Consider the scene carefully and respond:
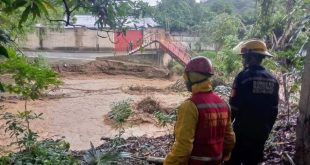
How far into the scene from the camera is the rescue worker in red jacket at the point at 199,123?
2.27 meters

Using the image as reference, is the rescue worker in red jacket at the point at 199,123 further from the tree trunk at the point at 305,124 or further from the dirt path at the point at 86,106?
the dirt path at the point at 86,106

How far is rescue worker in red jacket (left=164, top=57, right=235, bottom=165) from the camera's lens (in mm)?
2270

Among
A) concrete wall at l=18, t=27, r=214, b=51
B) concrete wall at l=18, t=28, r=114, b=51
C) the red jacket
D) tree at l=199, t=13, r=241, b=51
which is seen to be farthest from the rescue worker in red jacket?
concrete wall at l=18, t=28, r=114, b=51

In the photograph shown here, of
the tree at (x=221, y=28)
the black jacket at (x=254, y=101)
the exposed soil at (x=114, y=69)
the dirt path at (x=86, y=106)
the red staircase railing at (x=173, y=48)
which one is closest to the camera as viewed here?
the black jacket at (x=254, y=101)

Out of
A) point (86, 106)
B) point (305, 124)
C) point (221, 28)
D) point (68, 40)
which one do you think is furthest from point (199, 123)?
point (68, 40)

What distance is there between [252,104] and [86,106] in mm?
12954

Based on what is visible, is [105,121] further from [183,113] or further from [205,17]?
[205,17]

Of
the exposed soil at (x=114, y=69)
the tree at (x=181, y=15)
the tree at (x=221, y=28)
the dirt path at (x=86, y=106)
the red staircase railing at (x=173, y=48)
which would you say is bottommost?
the dirt path at (x=86, y=106)

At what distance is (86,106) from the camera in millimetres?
15500

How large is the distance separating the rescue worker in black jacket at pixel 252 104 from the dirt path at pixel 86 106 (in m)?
5.24

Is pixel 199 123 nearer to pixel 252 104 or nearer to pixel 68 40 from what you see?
pixel 252 104

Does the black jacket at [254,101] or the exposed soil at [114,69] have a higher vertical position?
the black jacket at [254,101]

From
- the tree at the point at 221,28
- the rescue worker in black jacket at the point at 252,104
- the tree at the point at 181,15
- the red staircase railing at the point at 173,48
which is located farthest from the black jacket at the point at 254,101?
the tree at the point at 181,15

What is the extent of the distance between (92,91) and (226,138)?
53.1 ft
